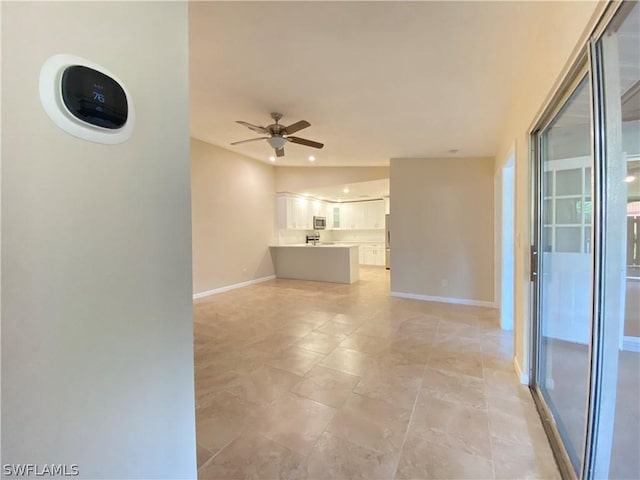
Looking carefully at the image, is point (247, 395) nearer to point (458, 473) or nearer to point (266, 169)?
point (458, 473)

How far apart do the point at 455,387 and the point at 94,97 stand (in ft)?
8.69

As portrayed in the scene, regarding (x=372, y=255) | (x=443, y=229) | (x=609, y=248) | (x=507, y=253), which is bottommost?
(x=372, y=255)

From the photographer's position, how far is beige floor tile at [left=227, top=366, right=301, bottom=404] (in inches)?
83.3

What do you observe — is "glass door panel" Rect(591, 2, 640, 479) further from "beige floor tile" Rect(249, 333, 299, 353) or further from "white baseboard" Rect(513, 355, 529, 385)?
"beige floor tile" Rect(249, 333, 299, 353)

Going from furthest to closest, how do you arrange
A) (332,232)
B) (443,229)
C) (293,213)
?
(332,232) < (293,213) < (443,229)

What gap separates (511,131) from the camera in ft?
9.04

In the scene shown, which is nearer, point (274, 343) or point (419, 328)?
point (274, 343)

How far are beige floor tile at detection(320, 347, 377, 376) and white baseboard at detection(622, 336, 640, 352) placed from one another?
1.72 metres

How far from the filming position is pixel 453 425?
1787 mm

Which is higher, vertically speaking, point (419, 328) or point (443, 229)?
point (443, 229)

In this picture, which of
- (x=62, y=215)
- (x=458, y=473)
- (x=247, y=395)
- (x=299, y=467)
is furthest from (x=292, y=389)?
(x=62, y=215)

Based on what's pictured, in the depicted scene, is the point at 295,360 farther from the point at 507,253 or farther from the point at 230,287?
the point at 230,287

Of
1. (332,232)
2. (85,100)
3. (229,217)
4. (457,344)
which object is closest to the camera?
(85,100)

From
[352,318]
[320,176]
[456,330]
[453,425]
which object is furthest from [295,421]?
[320,176]
